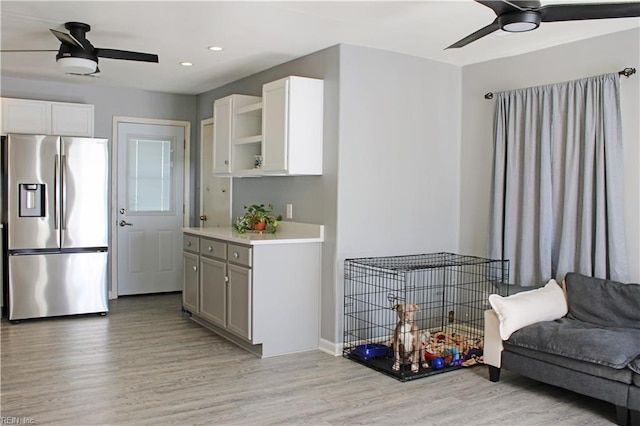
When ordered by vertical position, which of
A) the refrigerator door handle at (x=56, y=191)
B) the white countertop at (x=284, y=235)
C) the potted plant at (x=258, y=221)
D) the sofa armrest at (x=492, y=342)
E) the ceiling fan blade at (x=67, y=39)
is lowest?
the sofa armrest at (x=492, y=342)

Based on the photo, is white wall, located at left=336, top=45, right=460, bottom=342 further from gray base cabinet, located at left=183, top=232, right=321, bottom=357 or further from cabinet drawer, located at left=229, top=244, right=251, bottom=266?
cabinet drawer, located at left=229, top=244, right=251, bottom=266

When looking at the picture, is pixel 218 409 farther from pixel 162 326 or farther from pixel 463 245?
pixel 463 245

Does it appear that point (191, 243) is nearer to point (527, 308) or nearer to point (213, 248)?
point (213, 248)

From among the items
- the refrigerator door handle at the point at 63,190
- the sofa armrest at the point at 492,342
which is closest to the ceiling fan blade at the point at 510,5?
the sofa armrest at the point at 492,342

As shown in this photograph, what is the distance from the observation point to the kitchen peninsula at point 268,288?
431 cm

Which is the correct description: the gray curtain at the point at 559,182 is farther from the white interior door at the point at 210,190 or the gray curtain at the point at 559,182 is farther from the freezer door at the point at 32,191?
the freezer door at the point at 32,191

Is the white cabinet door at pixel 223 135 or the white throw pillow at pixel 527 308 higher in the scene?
the white cabinet door at pixel 223 135

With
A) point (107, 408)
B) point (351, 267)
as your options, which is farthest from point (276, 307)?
point (107, 408)

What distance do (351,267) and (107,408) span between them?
1995 millimetres

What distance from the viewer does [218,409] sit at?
3303mm

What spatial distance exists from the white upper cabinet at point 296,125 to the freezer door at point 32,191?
2288 mm

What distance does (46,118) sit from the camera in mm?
5887

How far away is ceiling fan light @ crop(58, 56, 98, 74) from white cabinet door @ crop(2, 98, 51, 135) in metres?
1.94

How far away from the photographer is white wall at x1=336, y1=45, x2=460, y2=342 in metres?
4.47
